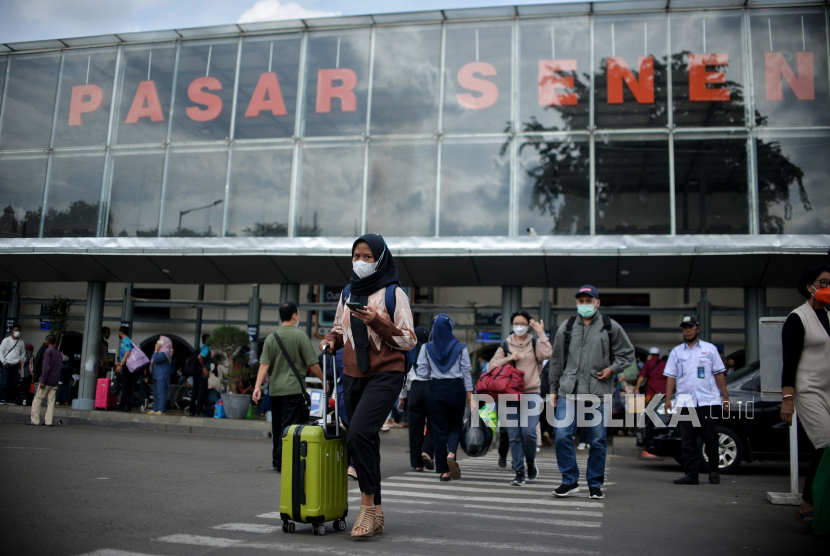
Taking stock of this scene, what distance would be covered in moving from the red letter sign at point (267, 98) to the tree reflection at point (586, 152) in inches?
232

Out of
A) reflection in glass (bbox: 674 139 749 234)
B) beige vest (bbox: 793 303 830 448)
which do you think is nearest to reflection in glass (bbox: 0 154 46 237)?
reflection in glass (bbox: 674 139 749 234)

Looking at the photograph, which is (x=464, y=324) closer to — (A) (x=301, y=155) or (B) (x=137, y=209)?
(A) (x=301, y=155)

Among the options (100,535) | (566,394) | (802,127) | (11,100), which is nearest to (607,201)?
(802,127)

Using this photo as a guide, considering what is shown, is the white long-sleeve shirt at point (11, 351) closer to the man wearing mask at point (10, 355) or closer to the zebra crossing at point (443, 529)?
the man wearing mask at point (10, 355)

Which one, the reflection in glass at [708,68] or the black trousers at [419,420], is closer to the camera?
the black trousers at [419,420]

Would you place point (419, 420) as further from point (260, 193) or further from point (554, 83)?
point (554, 83)

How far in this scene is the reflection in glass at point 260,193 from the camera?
18.0 metres

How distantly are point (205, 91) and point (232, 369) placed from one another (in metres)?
7.45

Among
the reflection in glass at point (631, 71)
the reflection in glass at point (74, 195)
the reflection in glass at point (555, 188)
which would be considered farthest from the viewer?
the reflection in glass at point (74, 195)

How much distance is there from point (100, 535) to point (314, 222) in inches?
537

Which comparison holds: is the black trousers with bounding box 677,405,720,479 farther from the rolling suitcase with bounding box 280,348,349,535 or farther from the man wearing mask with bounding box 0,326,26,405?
the man wearing mask with bounding box 0,326,26,405

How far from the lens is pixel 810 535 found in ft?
18.0

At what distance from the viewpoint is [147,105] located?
19531 millimetres

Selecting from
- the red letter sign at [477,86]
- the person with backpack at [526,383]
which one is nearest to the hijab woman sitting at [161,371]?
the red letter sign at [477,86]
